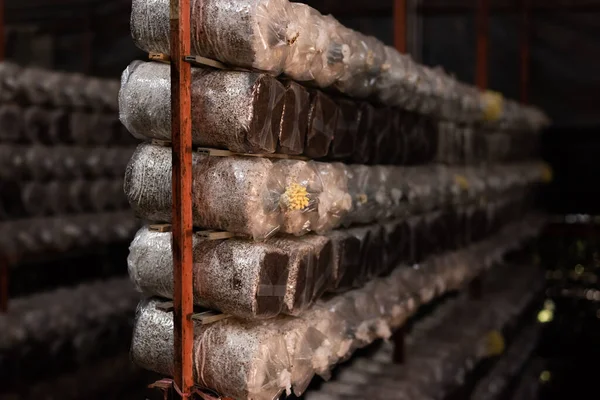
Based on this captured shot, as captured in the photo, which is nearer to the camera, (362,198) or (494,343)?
(362,198)

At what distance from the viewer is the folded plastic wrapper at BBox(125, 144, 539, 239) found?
8.73ft

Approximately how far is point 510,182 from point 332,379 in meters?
3.49

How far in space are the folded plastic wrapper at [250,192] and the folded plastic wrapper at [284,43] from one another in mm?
425

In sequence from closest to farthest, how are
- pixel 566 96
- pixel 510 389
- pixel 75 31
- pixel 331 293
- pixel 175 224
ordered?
1. pixel 175 224
2. pixel 331 293
3. pixel 510 389
4. pixel 566 96
5. pixel 75 31

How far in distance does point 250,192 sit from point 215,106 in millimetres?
383

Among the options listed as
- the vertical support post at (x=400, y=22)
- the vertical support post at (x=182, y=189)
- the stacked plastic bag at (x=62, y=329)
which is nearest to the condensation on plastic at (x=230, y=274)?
the vertical support post at (x=182, y=189)

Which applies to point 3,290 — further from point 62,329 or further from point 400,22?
point 400,22

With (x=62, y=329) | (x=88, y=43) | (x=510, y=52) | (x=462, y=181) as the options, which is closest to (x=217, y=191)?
(x=462, y=181)

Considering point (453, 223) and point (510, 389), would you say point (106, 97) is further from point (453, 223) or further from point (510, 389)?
point (510, 389)

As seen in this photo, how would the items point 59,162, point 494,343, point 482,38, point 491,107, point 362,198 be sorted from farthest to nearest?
point 482,38 < point 59,162 < point 491,107 < point 494,343 < point 362,198

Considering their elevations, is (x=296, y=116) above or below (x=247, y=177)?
above

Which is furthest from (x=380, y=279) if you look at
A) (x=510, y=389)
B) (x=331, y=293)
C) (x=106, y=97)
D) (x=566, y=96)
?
(x=566, y=96)

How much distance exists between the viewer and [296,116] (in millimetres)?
2934

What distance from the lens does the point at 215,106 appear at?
8.78 feet
